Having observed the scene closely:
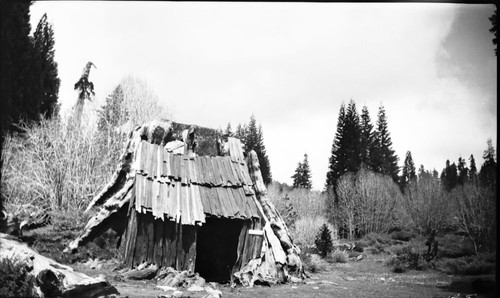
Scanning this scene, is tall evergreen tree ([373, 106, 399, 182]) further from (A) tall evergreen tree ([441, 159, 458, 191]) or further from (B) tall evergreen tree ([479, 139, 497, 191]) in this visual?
(B) tall evergreen tree ([479, 139, 497, 191])

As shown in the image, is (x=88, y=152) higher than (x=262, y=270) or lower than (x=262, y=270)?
higher

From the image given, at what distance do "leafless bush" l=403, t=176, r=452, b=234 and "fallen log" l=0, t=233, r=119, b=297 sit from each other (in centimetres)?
1865

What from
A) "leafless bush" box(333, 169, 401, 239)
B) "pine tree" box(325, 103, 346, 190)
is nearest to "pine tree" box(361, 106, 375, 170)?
"leafless bush" box(333, 169, 401, 239)

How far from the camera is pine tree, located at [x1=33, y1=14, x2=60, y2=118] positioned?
65.1 feet

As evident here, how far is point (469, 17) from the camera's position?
8.89 m

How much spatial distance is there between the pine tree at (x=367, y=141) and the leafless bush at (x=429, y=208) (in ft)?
24.8

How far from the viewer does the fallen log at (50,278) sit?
6.78m

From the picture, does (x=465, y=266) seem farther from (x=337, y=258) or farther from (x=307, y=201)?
(x=307, y=201)

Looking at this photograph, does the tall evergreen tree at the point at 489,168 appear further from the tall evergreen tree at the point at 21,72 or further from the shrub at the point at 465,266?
the tall evergreen tree at the point at 21,72

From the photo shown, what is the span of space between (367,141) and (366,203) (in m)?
6.96

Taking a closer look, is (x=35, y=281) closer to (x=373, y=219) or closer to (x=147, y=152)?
(x=147, y=152)

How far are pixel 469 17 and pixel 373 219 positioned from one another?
21.5 metres

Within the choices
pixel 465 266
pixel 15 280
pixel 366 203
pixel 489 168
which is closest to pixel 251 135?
pixel 366 203

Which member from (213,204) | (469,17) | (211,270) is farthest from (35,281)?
(469,17)
